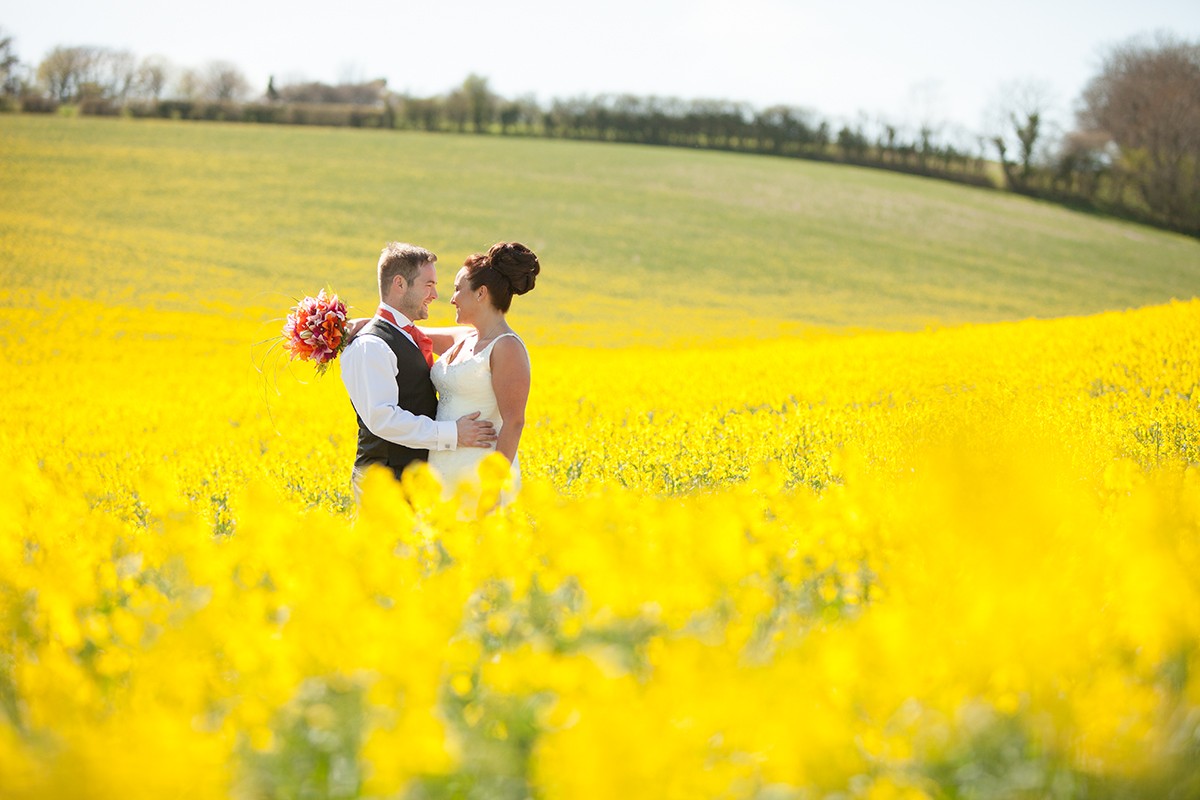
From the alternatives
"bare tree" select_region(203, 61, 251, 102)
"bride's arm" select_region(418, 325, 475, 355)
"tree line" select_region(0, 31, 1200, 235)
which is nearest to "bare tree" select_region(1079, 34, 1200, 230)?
"tree line" select_region(0, 31, 1200, 235)

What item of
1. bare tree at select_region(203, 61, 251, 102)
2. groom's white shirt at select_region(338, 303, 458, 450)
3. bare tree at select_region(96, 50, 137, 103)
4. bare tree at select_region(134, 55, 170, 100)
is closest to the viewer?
groom's white shirt at select_region(338, 303, 458, 450)

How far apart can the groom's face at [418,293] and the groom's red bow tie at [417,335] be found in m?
0.07

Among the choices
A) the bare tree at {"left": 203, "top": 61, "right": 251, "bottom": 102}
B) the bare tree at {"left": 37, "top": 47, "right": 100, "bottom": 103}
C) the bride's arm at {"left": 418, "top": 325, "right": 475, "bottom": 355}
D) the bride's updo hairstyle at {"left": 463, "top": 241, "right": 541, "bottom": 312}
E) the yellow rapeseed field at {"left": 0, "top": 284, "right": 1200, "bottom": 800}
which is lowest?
the yellow rapeseed field at {"left": 0, "top": 284, "right": 1200, "bottom": 800}

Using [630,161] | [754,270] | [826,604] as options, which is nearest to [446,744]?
[826,604]

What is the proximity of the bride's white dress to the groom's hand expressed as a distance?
7 cm

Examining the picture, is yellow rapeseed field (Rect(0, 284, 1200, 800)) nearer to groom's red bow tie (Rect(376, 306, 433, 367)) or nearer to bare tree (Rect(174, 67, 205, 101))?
groom's red bow tie (Rect(376, 306, 433, 367))

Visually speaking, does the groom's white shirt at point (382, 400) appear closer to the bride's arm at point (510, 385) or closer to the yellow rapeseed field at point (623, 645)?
the bride's arm at point (510, 385)

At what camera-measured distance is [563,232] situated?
38.0 m

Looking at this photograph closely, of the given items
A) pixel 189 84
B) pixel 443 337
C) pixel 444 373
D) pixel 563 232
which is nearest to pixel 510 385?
pixel 444 373

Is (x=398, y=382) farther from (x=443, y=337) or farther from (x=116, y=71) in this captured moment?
(x=116, y=71)

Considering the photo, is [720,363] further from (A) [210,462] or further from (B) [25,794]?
(B) [25,794]

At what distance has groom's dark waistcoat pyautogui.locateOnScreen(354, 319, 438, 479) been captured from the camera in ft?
16.6

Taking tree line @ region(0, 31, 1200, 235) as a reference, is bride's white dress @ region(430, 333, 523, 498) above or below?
below

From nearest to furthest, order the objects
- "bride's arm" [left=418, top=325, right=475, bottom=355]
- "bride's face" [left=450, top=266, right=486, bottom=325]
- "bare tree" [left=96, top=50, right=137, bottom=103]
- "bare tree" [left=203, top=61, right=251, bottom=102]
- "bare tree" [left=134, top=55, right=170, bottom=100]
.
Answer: "bride's face" [left=450, top=266, right=486, bottom=325] → "bride's arm" [left=418, top=325, right=475, bottom=355] → "bare tree" [left=96, top=50, right=137, bottom=103] → "bare tree" [left=134, top=55, right=170, bottom=100] → "bare tree" [left=203, top=61, right=251, bottom=102]
